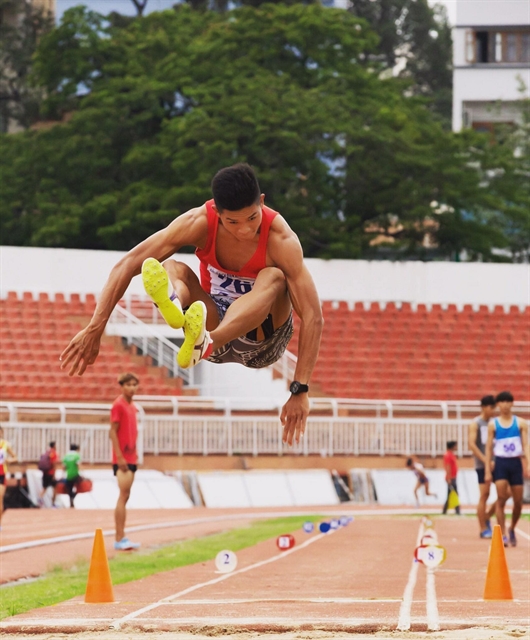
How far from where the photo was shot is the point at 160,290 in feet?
24.2

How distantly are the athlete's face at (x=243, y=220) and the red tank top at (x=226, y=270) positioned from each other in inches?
4.6

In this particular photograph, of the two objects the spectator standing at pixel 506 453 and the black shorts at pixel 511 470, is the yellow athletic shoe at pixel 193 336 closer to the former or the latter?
the spectator standing at pixel 506 453

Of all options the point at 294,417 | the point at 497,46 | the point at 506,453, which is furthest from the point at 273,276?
the point at 497,46

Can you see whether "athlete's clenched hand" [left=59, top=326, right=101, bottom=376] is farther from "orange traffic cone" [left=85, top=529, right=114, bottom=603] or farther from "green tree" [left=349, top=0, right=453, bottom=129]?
"green tree" [left=349, top=0, right=453, bottom=129]

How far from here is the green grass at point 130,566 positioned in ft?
33.1

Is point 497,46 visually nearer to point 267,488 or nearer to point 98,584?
point 267,488

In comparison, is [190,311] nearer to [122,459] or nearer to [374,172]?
[122,459]

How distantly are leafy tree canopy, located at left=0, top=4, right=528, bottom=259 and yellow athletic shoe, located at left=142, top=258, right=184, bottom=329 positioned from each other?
31.8 metres

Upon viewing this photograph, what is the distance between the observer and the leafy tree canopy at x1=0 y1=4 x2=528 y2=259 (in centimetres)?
4019

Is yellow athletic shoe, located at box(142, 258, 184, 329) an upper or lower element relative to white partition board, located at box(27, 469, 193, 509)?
upper

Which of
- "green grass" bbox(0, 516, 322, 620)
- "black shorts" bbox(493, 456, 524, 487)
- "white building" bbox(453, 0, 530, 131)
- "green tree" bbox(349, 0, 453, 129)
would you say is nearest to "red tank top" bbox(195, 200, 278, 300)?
"green grass" bbox(0, 516, 322, 620)

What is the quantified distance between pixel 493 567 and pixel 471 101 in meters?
45.2

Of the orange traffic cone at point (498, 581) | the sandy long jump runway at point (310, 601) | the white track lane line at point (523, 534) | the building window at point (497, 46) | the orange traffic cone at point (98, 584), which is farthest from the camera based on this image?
the building window at point (497, 46)

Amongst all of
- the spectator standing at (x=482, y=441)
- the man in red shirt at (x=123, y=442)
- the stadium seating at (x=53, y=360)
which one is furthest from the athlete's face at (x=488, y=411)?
the stadium seating at (x=53, y=360)
